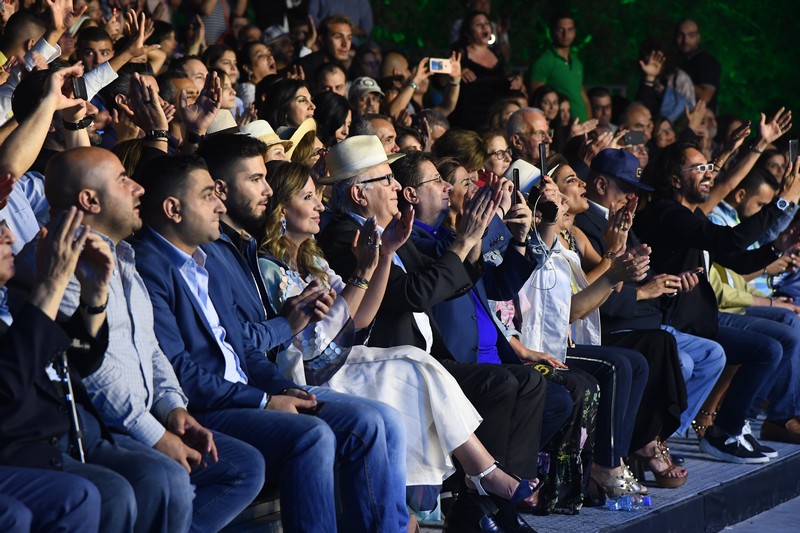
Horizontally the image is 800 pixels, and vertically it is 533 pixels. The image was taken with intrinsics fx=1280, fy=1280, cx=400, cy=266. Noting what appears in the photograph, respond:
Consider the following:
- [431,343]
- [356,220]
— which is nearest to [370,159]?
[356,220]

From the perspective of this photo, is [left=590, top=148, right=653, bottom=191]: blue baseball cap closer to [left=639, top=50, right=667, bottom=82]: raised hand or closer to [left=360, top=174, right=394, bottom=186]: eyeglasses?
[left=360, top=174, right=394, bottom=186]: eyeglasses

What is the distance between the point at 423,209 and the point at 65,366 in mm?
2466

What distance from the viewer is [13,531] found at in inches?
119

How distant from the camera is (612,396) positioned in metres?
5.80

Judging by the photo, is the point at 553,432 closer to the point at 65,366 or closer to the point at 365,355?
the point at 365,355

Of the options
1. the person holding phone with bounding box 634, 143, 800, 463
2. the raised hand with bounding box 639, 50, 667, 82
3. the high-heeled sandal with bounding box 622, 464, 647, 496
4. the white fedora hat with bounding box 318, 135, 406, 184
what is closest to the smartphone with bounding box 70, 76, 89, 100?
the white fedora hat with bounding box 318, 135, 406, 184

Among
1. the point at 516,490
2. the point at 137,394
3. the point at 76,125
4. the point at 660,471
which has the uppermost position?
the point at 76,125

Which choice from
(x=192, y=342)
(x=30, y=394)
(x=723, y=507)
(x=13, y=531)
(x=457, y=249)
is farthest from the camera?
(x=723, y=507)

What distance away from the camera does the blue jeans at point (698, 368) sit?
661 centimetres

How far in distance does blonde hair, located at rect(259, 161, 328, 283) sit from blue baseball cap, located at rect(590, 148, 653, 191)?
95.2 inches

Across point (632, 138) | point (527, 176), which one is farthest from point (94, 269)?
point (632, 138)

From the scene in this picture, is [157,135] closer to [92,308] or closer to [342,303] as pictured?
[342,303]

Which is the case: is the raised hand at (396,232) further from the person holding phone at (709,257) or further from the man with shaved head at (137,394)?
the person holding phone at (709,257)

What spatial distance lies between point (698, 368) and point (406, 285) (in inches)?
95.3
